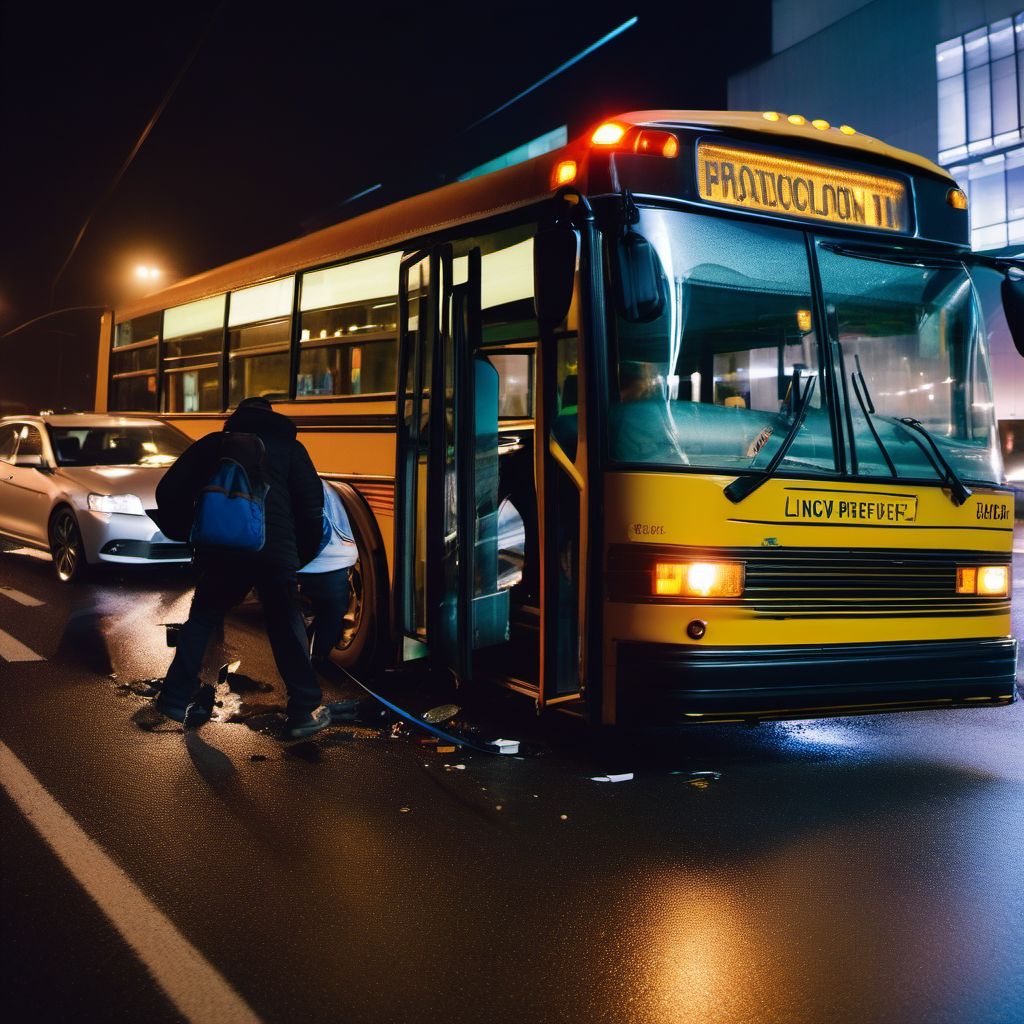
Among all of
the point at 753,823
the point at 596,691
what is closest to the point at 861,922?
the point at 753,823

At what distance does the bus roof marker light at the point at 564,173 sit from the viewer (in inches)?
209

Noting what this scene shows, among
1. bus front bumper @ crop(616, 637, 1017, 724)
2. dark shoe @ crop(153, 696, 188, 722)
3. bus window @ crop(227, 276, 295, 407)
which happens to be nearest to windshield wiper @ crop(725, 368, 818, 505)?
bus front bumper @ crop(616, 637, 1017, 724)

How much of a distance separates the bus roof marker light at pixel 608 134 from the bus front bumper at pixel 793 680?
230cm

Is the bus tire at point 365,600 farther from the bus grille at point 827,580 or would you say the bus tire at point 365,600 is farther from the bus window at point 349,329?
the bus grille at point 827,580

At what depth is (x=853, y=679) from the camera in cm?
532

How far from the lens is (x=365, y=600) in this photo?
7062 mm

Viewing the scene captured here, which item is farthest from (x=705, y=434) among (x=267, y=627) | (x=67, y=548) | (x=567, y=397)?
(x=67, y=548)

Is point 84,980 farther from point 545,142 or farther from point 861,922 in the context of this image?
point 545,142

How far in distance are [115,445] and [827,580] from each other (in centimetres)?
873

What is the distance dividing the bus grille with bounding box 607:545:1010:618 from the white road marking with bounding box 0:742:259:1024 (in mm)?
2375

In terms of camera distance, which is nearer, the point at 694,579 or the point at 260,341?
the point at 694,579

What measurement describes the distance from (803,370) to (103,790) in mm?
3691

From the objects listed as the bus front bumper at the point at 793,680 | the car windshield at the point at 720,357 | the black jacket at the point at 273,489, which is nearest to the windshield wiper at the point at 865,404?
the car windshield at the point at 720,357

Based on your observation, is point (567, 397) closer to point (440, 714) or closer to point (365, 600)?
point (440, 714)
